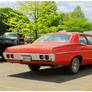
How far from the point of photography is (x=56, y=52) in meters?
6.78

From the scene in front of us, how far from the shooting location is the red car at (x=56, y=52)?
269 inches

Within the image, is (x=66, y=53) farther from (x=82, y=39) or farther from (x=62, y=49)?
(x=82, y=39)

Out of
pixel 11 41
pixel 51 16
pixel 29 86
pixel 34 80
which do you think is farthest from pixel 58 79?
pixel 51 16

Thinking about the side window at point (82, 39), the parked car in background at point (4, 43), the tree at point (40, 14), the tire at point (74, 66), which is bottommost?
the tire at point (74, 66)

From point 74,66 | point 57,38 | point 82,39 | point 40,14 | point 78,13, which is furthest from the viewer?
point 78,13

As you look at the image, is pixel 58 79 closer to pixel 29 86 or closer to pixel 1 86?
pixel 29 86

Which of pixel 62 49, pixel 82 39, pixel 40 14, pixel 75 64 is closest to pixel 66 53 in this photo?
pixel 62 49

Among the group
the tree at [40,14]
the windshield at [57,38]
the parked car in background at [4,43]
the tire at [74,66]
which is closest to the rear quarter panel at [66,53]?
the tire at [74,66]

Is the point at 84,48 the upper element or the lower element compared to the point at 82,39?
lower

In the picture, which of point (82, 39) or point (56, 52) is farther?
point (82, 39)

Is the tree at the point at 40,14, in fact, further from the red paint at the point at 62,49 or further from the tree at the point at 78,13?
the tree at the point at 78,13

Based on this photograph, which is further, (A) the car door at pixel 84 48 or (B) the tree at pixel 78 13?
(B) the tree at pixel 78 13

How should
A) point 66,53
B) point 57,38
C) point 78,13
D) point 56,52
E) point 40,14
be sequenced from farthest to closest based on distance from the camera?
point 78,13 → point 40,14 → point 57,38 → point 66,53 → point 56,52

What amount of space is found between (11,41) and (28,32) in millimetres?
4399
